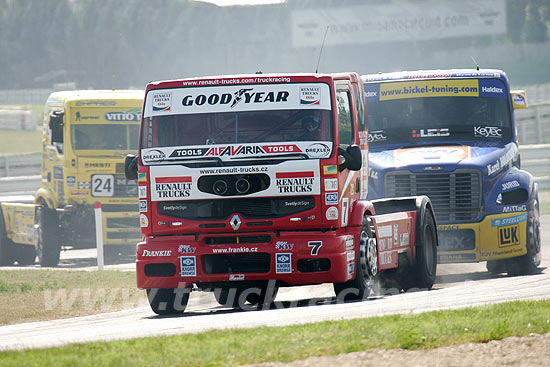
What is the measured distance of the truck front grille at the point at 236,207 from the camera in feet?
35.3

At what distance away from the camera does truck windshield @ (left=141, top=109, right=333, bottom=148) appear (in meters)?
10.8

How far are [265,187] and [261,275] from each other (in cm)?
91

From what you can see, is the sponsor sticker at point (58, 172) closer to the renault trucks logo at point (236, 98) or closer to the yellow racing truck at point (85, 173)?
the yellow racing truck at point (85, 173)

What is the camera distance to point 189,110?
11.0 metres

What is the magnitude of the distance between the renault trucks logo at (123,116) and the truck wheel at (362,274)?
9.76 m

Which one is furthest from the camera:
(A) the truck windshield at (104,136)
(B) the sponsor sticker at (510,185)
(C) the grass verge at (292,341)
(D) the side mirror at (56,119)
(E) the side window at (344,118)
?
(A) the truck windshield at (104,136)

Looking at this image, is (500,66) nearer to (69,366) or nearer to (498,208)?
(498,208)

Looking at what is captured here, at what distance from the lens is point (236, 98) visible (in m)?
10.9

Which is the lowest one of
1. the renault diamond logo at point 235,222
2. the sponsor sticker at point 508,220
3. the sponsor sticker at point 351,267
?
the sponsor sticker at point 508,220

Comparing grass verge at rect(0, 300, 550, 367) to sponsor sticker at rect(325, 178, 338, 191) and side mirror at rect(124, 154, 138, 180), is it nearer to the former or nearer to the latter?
sponsor sticker at rect(325, 178, 338, 191)

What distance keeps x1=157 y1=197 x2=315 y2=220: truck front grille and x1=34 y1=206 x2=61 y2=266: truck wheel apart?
971 cm

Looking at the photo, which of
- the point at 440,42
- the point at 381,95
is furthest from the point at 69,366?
the point at 440,42

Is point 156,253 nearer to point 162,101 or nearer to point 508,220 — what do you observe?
point 162,101

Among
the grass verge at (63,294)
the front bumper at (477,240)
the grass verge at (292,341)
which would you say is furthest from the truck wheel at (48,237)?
the grass verge at (292,341)
